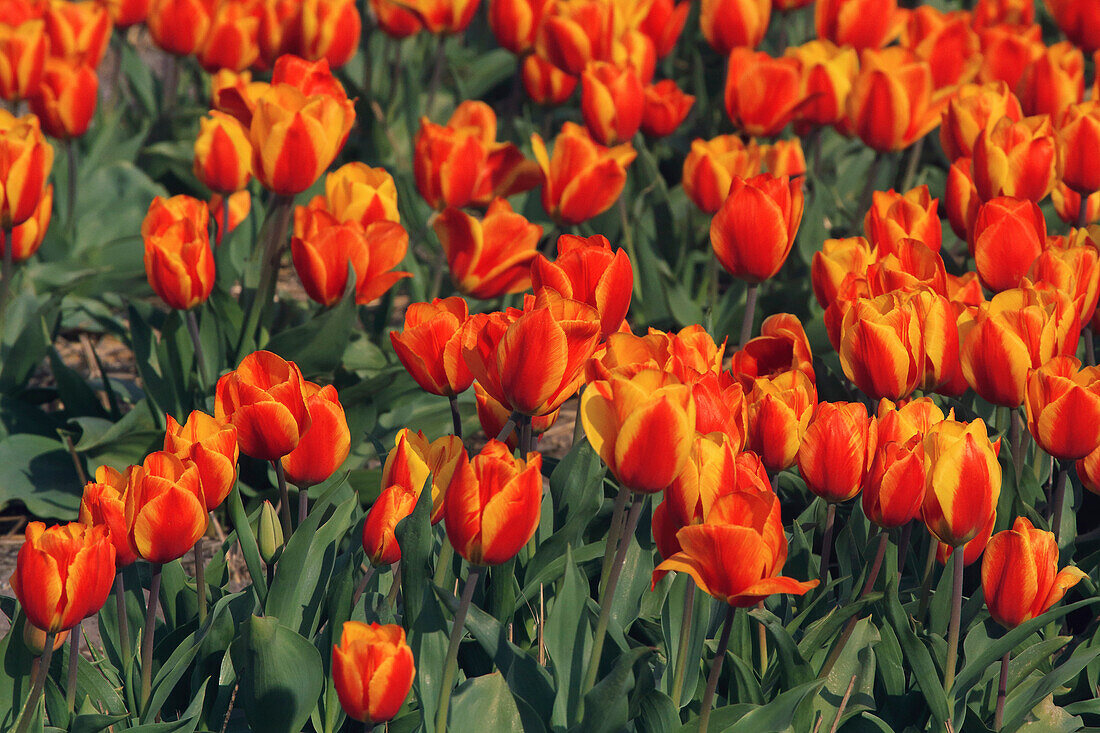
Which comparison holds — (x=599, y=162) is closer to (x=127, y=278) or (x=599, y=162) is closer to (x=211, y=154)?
(x=211, y=154)

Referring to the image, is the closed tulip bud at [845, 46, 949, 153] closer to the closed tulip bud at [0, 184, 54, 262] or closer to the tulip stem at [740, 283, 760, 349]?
the tulip stem at [740, 283, 760, 349]

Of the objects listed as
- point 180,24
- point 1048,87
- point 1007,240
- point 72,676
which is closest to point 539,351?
point 72,676

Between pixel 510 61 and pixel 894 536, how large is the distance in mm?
3499

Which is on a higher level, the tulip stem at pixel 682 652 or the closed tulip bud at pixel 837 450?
the closed tulip bud at pixel 837 450

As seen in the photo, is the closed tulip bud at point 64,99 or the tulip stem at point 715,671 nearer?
the tulip stem at point 715,671

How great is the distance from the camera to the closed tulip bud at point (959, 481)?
1.37m

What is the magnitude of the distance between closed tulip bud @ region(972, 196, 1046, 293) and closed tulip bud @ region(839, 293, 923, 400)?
0.44 meters

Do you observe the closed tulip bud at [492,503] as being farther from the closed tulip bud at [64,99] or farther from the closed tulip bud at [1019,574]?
the closed tulip bud at [64,99]

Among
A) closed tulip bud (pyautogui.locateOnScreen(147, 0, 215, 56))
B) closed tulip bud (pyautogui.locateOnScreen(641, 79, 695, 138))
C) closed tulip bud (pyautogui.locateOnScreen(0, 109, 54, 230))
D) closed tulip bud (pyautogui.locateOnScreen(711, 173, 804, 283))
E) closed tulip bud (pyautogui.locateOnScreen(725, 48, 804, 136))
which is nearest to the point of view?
closed tulip bud (pyautogui.locateOnScreen(711, 173, 804, 283))

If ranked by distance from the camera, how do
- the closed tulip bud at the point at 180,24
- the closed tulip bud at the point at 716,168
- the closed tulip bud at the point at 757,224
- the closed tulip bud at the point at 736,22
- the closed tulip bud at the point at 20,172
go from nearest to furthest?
the closed tulip bud at the point at 757,224, the closed tulip bud at the point at 20,172, the closed tulip bud at the point at 716,168, the closed tulip bud at the point at 736,22, the closed tulip bud at the point at 180,24

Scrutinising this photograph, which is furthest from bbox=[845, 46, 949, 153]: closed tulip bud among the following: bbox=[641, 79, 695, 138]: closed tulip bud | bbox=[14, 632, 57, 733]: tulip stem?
bbox=[14, 632, 57, 733]: tulip stem

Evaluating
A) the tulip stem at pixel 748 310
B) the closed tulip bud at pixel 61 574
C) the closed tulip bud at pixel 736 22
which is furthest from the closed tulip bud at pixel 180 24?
the closed tulip bud at pixel 61 574

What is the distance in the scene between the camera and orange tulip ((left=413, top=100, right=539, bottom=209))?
8.36 ft

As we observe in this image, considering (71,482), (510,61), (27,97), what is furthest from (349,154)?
(71,482)
